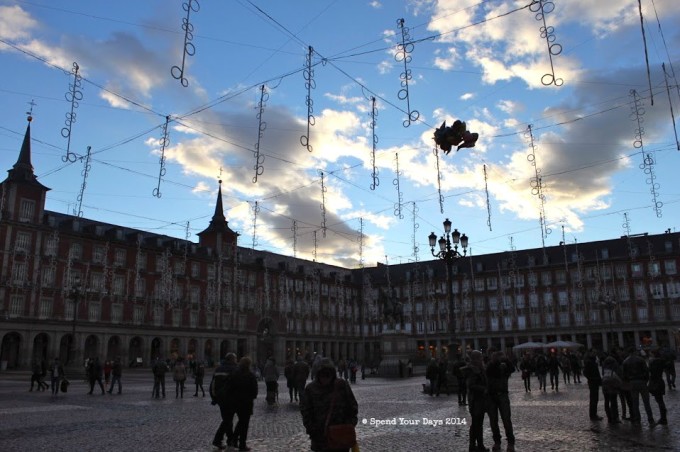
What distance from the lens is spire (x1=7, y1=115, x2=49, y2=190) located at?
4962 centimetres

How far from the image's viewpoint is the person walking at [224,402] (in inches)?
367

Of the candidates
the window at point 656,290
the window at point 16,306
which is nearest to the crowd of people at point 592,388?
the window at point 16,306

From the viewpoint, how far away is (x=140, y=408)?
17047 mm

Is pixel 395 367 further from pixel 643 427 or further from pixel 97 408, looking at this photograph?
pixel 643 427

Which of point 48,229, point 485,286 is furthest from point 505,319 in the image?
Answer: point 48,229

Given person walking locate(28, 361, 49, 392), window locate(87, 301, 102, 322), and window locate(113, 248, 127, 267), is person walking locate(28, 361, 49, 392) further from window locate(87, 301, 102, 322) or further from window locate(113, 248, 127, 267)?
window locate(113, 248, 127, 267)

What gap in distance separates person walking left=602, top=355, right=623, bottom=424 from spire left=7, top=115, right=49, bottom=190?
50.6 m

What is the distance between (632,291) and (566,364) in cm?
4961

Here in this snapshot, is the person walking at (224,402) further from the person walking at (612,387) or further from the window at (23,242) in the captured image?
the window at (23,242)

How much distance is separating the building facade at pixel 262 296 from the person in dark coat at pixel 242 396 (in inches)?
986

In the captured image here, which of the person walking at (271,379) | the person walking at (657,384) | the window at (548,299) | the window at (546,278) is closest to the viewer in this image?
the person walking at (657,384)

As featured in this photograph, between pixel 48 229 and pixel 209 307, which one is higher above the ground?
pixel 48 229

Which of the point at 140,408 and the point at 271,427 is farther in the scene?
the point at 140,408

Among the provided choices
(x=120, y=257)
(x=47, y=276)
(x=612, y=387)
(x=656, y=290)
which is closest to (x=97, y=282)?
(x=120, y=257)
